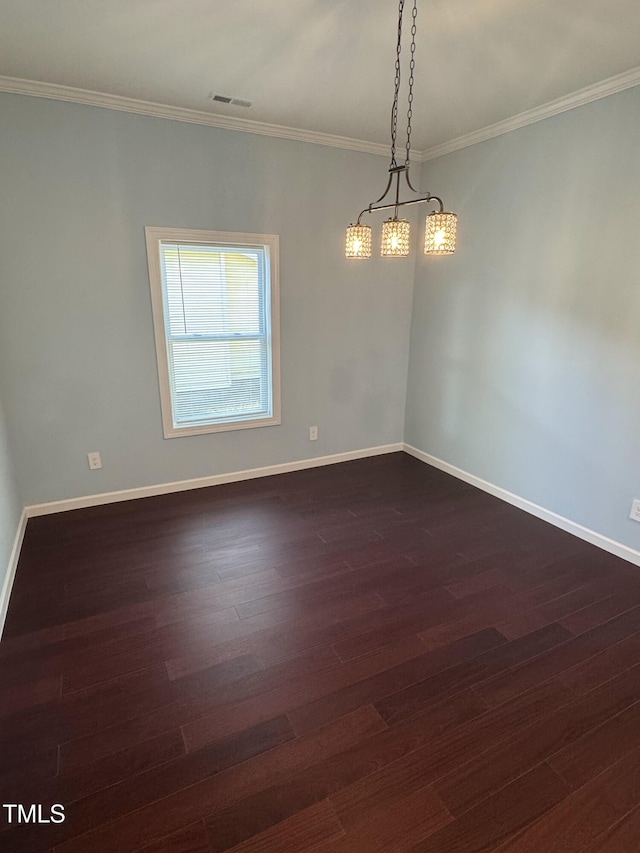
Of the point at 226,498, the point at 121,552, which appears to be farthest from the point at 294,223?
the point at 121,552

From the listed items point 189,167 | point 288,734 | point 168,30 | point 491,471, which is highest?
point 168,30

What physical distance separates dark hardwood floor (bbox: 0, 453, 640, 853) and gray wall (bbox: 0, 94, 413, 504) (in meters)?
0.74

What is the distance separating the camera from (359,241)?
212 cm

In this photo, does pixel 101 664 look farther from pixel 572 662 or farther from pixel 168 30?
pixel 168 30

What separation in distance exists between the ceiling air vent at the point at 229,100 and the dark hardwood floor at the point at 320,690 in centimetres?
274

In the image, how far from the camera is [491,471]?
3586 mm

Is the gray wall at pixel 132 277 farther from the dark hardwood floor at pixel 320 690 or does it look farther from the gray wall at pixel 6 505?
the dark hardwood floor at pixel 320 690

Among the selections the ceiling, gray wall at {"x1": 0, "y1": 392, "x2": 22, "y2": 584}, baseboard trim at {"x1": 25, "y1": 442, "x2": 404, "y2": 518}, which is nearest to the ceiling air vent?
the ceiling

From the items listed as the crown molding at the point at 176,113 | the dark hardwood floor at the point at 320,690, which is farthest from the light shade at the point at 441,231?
the crown molding at the point at 176,113

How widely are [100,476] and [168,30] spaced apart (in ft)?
8.87

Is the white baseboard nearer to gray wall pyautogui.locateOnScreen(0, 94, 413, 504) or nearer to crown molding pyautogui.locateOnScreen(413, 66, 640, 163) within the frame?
gray wall pyautogui.locateOnScreen(0, 94, 413, 504)

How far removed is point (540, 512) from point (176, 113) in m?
3.70

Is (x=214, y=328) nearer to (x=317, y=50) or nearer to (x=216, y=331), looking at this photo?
→ (x=216, y=331)

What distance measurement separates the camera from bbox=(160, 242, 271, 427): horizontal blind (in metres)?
3.27
